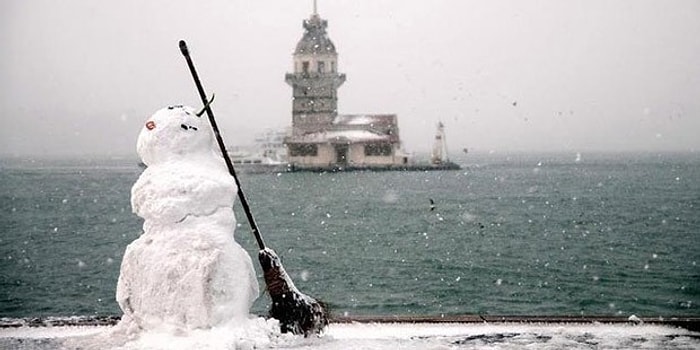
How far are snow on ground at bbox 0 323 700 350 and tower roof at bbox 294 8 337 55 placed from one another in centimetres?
7170

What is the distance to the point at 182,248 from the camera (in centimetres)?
661

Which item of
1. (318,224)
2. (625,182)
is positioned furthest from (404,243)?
(625,182)

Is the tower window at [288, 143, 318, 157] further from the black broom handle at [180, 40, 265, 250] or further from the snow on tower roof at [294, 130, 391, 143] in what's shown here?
the black broom handle at [180, 40, 265, 250]

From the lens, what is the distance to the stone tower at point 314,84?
76.9 m

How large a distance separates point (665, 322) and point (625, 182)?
7236 cm

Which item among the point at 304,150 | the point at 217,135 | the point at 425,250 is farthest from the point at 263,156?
the point at 217,135

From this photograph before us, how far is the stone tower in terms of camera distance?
7694 centimetres

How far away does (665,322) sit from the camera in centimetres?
772

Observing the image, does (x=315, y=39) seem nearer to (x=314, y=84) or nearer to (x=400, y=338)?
(x=314, y=84)

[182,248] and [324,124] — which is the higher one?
[324,124]

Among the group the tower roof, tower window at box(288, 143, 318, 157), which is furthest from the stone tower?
tower window at box(288, 143, 318, 157)

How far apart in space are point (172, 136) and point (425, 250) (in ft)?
76.2

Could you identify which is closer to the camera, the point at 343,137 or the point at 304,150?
the point at 343,137

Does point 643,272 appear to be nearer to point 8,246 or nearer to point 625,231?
point 625,231
